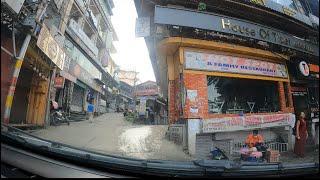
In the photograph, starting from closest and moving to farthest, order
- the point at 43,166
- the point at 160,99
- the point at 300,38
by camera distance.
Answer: the point at 43,166 → the point at 300,38 → the point at 160,99

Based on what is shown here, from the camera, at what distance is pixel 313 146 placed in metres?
0.91

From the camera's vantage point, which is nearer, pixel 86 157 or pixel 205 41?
pixel 86 157

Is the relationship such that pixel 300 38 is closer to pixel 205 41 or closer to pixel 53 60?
pixel 205 41

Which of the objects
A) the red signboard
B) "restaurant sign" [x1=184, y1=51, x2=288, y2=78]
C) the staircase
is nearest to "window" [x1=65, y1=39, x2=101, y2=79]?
the red signboard


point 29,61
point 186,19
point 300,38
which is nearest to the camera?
point 29,61

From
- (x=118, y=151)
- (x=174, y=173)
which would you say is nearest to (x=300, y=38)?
(x=174, y=173)

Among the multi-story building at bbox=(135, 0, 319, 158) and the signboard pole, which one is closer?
the signboard pole

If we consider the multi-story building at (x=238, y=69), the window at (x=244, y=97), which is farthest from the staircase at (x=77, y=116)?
the window at (x=244, y=97)

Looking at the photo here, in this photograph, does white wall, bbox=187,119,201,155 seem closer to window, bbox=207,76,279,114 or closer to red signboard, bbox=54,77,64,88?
window, bbox=207,76,279,114

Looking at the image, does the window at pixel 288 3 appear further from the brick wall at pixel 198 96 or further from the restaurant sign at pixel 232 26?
the brick wall at pixel 198 96

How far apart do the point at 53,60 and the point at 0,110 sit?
1.54ft

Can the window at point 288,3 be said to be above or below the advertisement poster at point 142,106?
above

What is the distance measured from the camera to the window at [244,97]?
1.24 meters

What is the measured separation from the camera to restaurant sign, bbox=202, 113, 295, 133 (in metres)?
1.14
